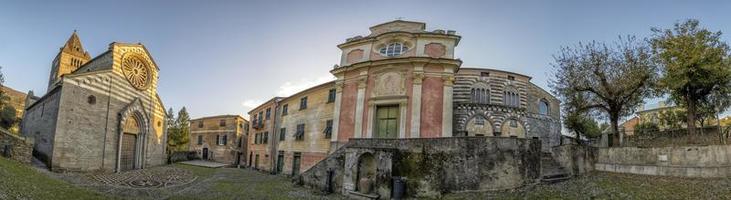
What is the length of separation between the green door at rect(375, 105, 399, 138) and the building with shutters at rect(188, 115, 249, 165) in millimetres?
29866

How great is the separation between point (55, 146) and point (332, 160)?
51.1 feet

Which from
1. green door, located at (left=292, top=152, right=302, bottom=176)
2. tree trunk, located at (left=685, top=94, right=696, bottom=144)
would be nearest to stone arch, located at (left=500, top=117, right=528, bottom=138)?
tree trunk, located at (left=685, top=94, right=696, bottom=144)

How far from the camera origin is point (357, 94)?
63.3 ft

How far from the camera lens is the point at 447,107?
1747 centimetres

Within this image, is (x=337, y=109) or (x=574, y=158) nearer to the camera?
(x=574, y=158)

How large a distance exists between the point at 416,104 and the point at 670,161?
11.5 m

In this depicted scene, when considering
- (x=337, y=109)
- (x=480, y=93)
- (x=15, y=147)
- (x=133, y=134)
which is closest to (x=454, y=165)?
(x=337, y=109)

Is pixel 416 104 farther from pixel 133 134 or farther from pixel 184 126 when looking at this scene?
pixel 184 126

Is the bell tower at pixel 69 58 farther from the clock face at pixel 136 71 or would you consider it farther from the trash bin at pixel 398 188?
the trash bin at pixel 398 188

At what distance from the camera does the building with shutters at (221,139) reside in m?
Answer: 43.3

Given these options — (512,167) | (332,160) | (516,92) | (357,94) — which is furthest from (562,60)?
(332,160)

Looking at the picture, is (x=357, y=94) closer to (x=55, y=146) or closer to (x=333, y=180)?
(x=333, y=180)

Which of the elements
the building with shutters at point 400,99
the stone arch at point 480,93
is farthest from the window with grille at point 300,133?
the stone arch at point 480,93

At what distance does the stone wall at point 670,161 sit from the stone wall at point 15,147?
29201mm
